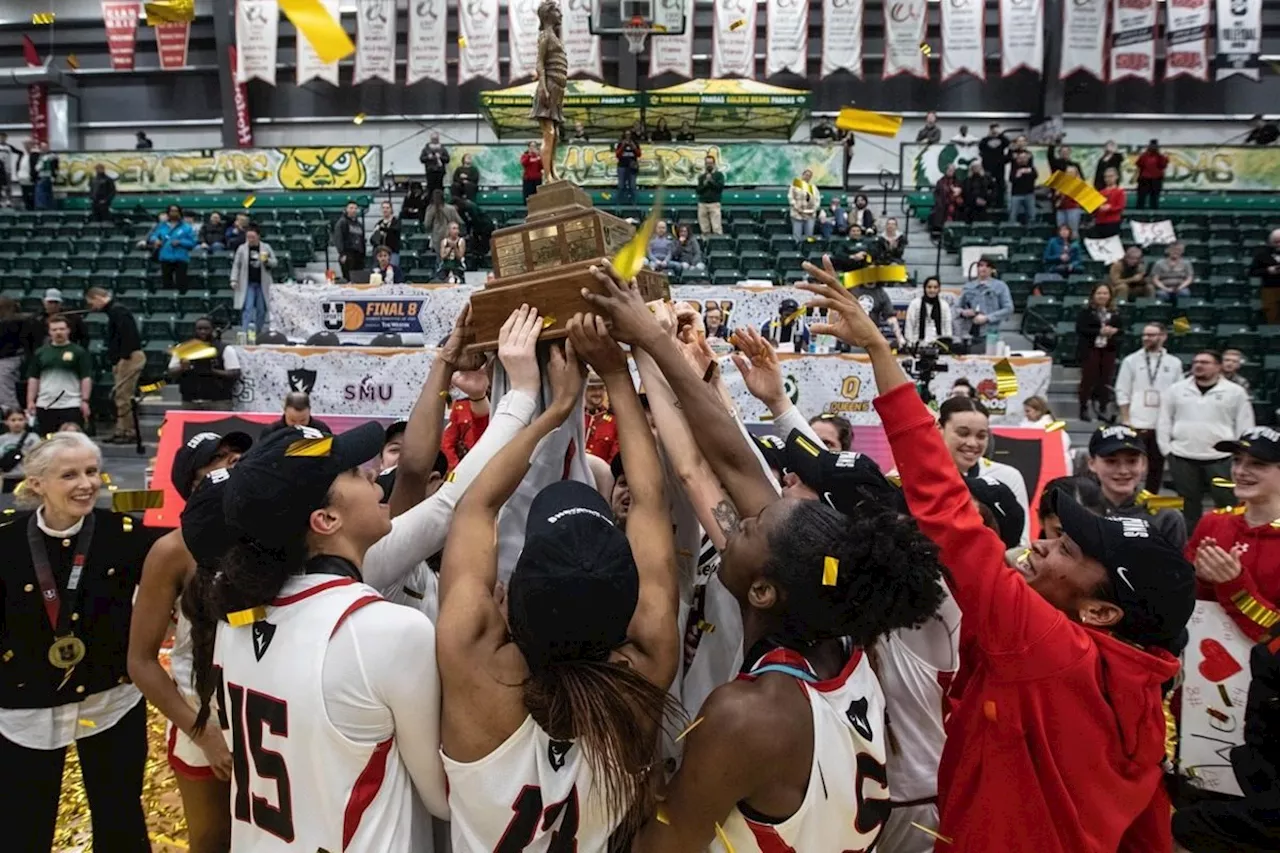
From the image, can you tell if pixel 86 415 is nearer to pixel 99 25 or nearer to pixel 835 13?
pixel 835 13

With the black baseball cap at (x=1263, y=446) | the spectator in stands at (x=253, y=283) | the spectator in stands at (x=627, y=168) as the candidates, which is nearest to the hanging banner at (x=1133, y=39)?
the spectator in stands at (x=627, y=168)

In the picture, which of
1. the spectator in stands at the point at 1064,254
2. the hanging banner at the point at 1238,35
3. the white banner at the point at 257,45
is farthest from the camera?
Answer: the white banner at the point at 257,45

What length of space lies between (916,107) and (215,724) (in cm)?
2208

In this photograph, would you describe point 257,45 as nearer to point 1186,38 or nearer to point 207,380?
point 207,380

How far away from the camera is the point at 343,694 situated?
1543 millimetres

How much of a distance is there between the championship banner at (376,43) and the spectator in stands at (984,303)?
578 inches

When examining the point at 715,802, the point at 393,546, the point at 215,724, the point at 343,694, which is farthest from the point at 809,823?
the point at 215,724

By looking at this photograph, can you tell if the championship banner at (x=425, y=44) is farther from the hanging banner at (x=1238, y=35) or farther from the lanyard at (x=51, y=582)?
the lanyard at (x=51, y=582)

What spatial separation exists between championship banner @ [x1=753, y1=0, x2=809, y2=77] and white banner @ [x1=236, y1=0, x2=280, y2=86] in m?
11.7

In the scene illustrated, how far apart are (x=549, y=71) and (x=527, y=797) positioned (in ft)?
5.98

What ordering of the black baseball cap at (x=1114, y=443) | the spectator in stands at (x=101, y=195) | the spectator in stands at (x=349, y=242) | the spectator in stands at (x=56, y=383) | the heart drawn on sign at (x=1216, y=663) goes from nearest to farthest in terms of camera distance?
the heart drawn on sign at (x=1216, y=663) → the black baseball cap at (x=1114, y=443) → the spectator in stands at (x=56, y=383) → the spectator in stands at (x=349, y=242) → the spectator in stands at (x=101, y=195)

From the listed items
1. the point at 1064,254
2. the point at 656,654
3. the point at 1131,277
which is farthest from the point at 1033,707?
the point at 1064,254

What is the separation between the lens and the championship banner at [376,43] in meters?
19.3

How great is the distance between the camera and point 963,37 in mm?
18641
